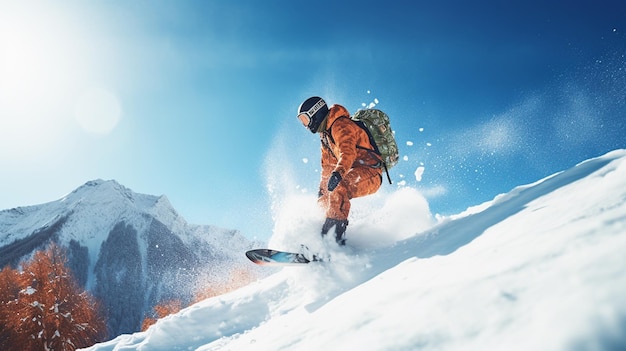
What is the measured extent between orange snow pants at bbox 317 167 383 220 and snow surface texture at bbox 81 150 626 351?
2.59 ft

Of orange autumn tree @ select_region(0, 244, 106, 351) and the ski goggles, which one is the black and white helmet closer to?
the ski goggles

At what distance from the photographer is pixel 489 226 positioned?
3.29 metres

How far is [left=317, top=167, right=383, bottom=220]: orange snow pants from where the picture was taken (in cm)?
511

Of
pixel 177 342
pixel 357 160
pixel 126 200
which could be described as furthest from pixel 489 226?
pixel 126 200

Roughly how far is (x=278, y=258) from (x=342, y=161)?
1722mm

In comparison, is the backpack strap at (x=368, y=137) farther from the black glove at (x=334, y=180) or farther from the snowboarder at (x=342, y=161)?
the black glove at (x=334, y=180)

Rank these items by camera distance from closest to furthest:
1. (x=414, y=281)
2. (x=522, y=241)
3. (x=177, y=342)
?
1. (x=522, y=241)
2. (x=414, y=281)
3. (x=177, y=342)

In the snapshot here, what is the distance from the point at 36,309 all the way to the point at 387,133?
2518cm

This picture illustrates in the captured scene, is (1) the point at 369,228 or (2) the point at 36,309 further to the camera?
(2) the point at 36,309

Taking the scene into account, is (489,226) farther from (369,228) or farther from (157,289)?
(157,289)

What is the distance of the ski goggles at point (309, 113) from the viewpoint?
221 inches

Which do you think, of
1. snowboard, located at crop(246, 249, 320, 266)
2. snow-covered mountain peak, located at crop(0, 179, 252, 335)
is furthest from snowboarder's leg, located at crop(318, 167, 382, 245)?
snow-covered mountain peak, located at crop(0, 179, 252, 335)

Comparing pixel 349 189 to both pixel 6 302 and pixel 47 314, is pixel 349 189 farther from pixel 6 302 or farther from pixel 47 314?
pixel 6 302

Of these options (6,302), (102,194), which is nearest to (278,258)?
(6,302)
